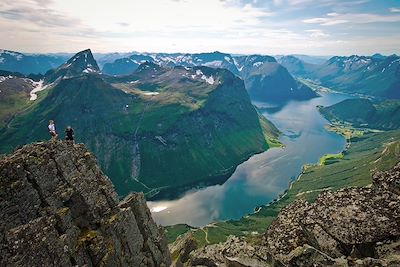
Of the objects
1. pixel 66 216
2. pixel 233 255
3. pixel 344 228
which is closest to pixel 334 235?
pixel 344 228

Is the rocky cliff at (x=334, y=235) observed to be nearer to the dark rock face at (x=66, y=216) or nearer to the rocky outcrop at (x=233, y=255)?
the rocky outcrop at (x=233, y=255)

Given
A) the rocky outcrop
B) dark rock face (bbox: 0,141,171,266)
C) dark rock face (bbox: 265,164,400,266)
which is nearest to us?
dark rock face (bbox: 265,164,400,266)

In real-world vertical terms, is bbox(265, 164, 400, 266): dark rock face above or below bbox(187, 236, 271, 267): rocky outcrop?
above

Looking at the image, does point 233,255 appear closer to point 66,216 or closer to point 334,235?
point 334,235

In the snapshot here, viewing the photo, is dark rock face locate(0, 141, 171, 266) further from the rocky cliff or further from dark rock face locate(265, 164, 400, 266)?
dark rock face locate(265, 164, 400, 266)

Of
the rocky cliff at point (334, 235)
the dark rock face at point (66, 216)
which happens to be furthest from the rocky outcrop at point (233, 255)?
the dark rock face at point (66, 216)

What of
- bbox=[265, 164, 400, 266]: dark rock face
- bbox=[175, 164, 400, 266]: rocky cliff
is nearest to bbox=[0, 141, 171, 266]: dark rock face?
bbox=[175, 164, 400, 266]: rocky cliff
